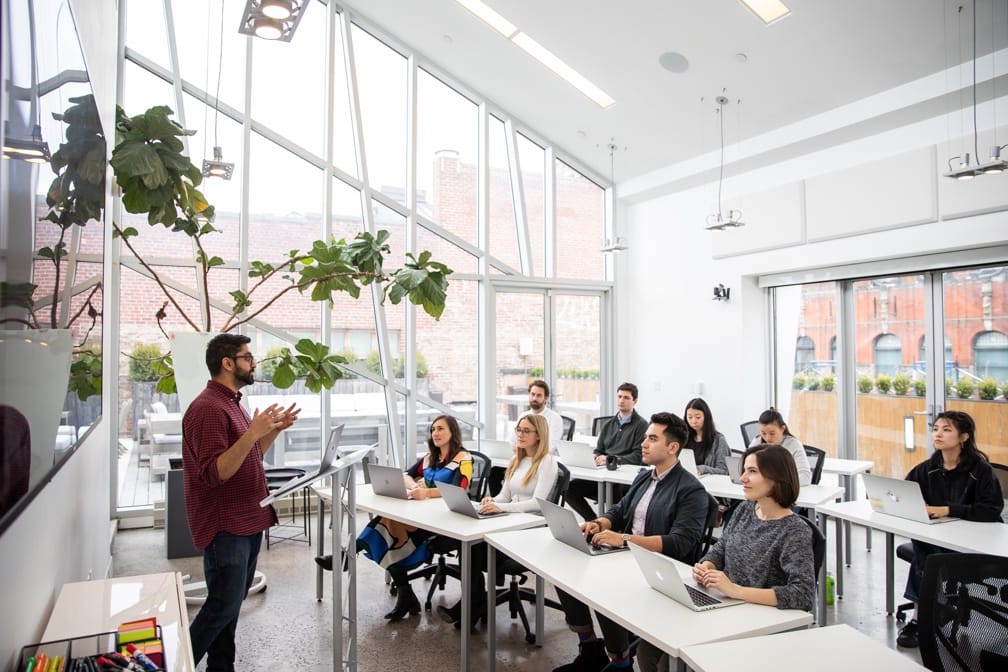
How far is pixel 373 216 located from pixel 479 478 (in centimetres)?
372

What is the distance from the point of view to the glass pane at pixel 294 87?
713 centimetres

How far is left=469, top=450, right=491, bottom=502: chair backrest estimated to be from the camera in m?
4.82

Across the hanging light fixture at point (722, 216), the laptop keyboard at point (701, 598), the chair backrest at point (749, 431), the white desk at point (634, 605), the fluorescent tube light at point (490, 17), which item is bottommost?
the white desk at point (634, 605)

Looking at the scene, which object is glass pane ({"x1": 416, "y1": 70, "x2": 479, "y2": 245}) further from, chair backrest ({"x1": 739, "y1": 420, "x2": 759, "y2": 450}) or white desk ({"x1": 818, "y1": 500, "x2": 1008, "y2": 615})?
white desk ({"x1": 818, "y1": 500, "x2": 1008, "y2": 615})

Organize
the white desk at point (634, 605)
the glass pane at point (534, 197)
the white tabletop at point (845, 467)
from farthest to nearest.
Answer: the glass pane at point (534, 197), the white tabletop at point (845, 467), the white desk at point (634, 605)

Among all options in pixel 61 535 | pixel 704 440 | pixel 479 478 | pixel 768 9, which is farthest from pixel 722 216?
pixel 61 535

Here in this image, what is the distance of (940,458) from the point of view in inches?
164

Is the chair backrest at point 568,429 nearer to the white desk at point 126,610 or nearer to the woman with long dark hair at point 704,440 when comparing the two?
the woman with long dark hair at point 704,440

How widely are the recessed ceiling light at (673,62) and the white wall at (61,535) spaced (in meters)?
4.38

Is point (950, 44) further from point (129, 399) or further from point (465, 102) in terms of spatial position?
point (129, 399)

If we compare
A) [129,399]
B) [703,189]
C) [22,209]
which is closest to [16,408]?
[22,209]

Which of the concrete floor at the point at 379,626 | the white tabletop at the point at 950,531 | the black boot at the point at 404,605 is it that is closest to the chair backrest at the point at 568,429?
the concrete floor at the point at 379,626

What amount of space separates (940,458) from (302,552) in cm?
488

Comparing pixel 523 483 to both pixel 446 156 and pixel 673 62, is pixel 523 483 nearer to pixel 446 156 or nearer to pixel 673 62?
pixel 673 62
